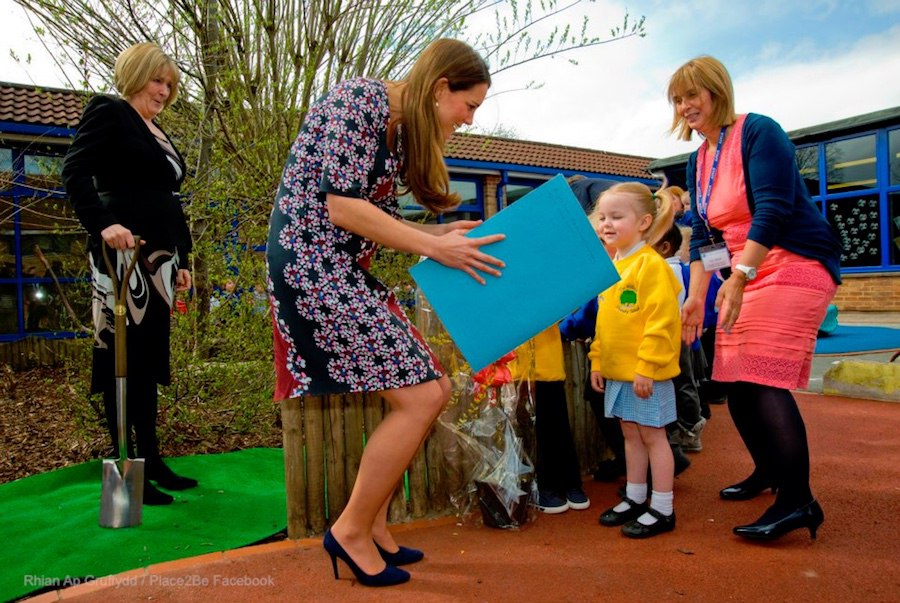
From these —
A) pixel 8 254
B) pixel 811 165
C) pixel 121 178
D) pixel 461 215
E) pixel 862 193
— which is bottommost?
pixel 121 178

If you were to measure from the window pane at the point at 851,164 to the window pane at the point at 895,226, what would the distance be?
53 cm

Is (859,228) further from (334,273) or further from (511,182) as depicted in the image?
(334,273)

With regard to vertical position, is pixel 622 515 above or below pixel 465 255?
below

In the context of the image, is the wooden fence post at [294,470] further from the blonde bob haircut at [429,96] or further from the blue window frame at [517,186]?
the blue window frame at [517,186]

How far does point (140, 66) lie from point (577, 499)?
2.70 meters

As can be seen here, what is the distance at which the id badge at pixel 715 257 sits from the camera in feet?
8.57

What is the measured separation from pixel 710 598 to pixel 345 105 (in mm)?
1840

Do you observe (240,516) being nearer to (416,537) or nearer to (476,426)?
(416,537)

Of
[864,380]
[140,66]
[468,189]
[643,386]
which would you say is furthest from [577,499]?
[468,189]

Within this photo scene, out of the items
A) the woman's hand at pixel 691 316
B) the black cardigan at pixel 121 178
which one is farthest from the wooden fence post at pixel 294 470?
the woman's hand at pixel 691 316

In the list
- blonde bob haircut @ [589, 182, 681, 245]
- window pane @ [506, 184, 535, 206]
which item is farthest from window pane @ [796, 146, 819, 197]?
blonde bob haircut @ [589, 182, 681, 245]

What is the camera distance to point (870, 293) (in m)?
14.2

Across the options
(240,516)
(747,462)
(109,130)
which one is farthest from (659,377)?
(109,130)

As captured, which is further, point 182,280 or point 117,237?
point 182,280
